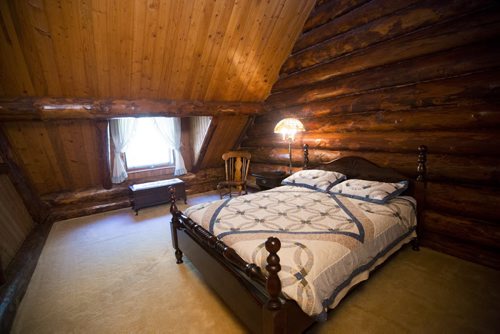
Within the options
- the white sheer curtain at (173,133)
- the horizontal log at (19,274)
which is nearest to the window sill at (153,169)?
the white sheer curtain at (173,133)

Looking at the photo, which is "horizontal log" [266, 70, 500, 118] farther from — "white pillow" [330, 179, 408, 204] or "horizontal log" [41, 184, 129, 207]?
"horizontal log" [41, 184, 129, 207]

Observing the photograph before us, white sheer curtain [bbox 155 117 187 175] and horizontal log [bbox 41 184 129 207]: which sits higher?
white sheer curtain [bbox 155 117 187 175]

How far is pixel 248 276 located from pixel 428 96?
110 inches

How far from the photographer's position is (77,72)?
126 inches

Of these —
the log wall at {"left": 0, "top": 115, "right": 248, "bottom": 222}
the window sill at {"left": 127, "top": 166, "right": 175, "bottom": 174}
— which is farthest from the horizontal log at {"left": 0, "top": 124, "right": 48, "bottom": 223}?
the window sill at {"left": 127, "top": 166, "right": 175, "bottom": 174}

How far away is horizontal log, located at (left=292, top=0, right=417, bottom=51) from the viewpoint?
2.98 m

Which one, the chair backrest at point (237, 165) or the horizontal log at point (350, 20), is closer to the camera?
the horizontal log at point (350, 20)

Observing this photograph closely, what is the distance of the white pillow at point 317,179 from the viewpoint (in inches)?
134

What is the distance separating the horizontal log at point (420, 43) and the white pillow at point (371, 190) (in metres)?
1.53

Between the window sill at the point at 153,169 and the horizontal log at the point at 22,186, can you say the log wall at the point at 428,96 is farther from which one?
the horizontal log at the point at 22,186

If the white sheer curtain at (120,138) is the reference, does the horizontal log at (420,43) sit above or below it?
above

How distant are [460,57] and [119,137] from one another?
523 cm

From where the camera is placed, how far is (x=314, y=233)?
205 cm

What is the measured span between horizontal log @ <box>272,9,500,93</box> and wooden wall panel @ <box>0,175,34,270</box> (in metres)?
4.67
